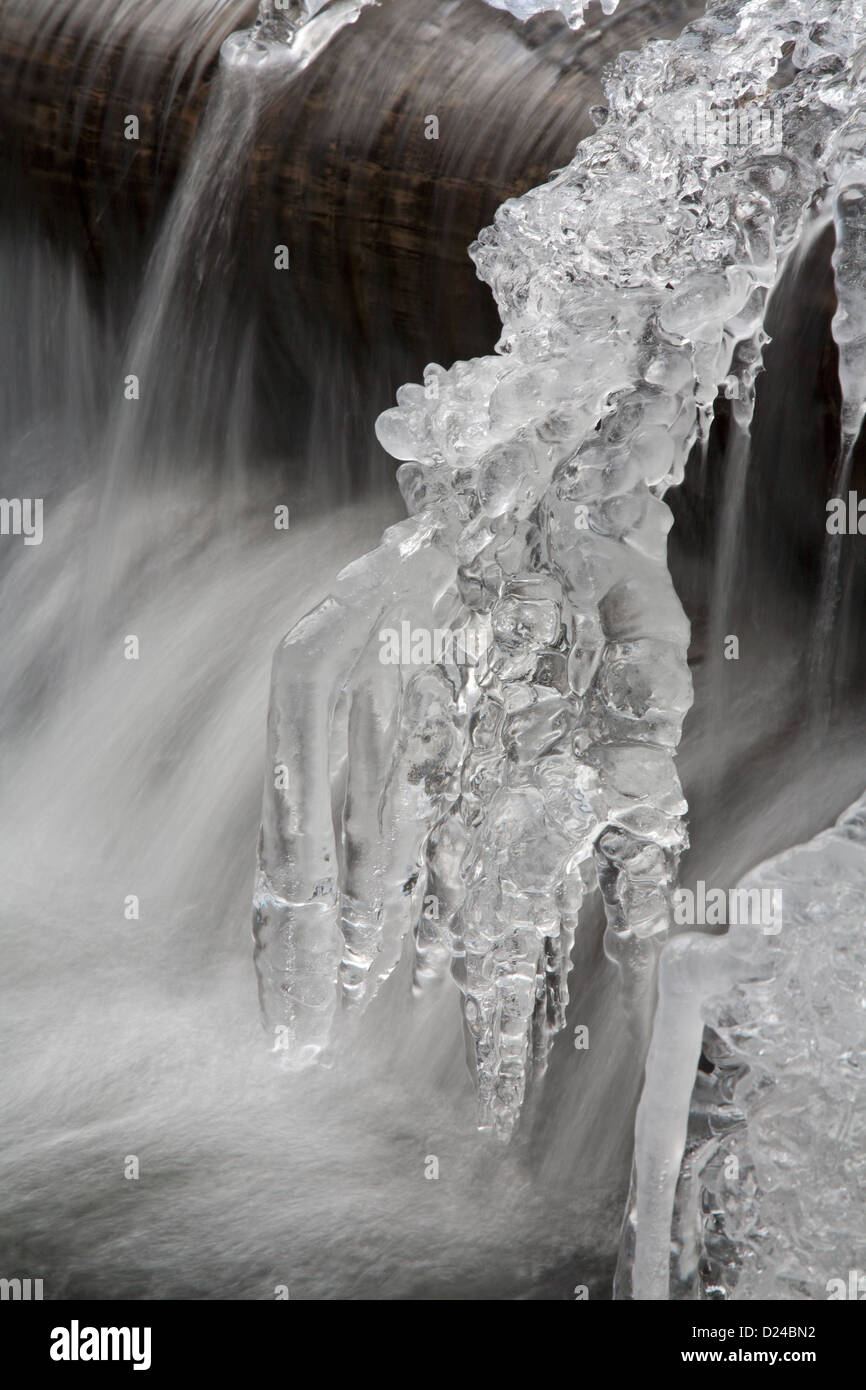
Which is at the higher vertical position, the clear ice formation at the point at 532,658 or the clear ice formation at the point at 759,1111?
the clear ice formation at the point at 532,658

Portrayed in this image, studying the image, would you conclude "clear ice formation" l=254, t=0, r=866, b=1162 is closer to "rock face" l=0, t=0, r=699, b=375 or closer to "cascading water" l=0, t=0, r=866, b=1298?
"cascading water" l=0, t=0, r=866, b=1298

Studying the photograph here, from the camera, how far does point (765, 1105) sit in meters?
1.90

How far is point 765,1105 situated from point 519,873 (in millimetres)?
409

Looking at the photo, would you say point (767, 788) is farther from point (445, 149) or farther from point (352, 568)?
point (445, 149)

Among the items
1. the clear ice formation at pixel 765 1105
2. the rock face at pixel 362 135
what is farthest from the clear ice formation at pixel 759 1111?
the rock face at pixel 362 135

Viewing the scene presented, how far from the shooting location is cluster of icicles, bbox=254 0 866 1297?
192 centimetres

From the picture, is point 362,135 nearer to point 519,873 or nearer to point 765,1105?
point 519,873

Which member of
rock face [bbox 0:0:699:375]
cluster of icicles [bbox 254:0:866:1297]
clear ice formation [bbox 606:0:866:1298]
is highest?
rock face [bbox 0:0:699:375]

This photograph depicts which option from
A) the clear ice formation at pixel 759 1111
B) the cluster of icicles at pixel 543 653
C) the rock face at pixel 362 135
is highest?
the rock face at pixel 362 135

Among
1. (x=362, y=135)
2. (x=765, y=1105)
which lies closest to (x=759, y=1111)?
(x=765, y=1105)

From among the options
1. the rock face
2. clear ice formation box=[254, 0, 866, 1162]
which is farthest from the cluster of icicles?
the rock face

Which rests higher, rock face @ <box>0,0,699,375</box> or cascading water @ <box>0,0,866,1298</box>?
rock face @ <box>0,0,699,375</box>

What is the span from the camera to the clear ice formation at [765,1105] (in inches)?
72.9

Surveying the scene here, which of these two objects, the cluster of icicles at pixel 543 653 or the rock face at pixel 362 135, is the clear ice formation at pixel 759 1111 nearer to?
the cluster of icicles at pixel 543 653
